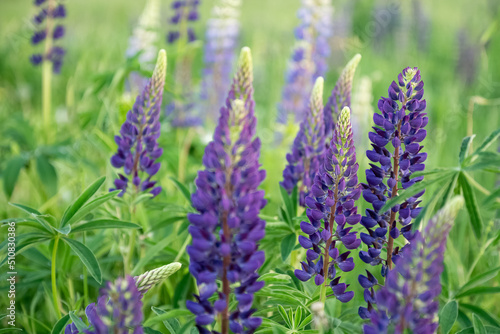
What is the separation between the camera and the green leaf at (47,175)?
9.62 feet

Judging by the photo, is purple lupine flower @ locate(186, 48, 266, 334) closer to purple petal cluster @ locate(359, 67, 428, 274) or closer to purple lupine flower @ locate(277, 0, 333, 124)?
purple petal cluster @ locate(359, 67, 428, 274)

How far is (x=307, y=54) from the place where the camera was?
4.19m

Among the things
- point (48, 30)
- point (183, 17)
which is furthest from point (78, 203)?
→ point (183, 17)

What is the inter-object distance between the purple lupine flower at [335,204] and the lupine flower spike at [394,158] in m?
0.06

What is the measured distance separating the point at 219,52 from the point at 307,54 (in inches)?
44.0

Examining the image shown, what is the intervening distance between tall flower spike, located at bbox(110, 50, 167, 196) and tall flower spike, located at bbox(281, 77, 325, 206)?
1.70 feet

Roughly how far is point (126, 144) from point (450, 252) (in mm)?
1741

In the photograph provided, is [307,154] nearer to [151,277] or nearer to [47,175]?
[151,277]

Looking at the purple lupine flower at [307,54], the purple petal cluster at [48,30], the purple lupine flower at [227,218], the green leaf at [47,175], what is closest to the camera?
the purple lupine flower at [227,218]

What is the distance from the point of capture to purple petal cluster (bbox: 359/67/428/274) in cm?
159

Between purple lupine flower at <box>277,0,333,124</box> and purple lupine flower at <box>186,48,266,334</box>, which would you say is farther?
purple lupine flower at <box>277,0,333,124</box>

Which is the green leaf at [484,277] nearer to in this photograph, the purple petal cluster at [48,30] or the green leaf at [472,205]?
the green leaf at [472,205]

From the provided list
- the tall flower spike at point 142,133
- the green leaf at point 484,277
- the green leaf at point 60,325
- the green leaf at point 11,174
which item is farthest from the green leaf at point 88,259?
the green leaf at point 11,174

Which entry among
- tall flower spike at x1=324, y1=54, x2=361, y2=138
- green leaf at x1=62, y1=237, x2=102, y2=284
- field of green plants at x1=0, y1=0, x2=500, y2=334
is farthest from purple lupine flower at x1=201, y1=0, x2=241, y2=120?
green leaf at x1=62, y1=237, x2=102, y2=284
